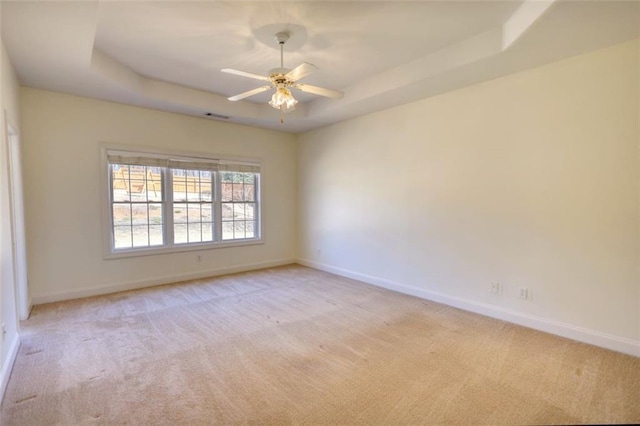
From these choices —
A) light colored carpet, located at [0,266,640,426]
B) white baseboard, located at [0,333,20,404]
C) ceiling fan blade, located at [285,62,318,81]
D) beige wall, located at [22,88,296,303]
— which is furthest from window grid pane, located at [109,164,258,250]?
ceiling fan blade, located at [285,62,318,81]

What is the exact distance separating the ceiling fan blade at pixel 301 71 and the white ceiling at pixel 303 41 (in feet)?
1.60

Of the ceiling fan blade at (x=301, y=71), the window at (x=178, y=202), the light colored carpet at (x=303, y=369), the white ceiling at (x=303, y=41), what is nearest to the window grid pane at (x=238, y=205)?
the window at (x=178, y=202)

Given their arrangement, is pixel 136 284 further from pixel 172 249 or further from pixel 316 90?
pixel 316 90

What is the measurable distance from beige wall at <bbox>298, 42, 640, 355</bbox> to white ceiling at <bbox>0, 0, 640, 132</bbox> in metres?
0.31

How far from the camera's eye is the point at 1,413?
78.5 inches

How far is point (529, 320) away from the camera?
3.35 meters

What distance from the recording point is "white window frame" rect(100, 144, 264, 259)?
4.47 metres

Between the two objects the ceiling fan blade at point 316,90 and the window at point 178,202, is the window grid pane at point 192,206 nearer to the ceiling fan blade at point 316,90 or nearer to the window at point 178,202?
the window at point 178,202

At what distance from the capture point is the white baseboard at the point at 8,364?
2.19 meters

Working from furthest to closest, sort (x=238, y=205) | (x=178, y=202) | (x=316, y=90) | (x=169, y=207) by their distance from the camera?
(x=238, y=205)
(x=178, y=202)
(x=169, y=207)
(x=316, y=90)

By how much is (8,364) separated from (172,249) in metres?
2.76

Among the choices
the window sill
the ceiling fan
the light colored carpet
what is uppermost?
the ceiling fan

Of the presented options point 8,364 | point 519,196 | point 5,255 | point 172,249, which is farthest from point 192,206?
point 519,196

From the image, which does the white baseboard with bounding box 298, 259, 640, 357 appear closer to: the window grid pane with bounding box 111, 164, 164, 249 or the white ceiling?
the white ceiling
